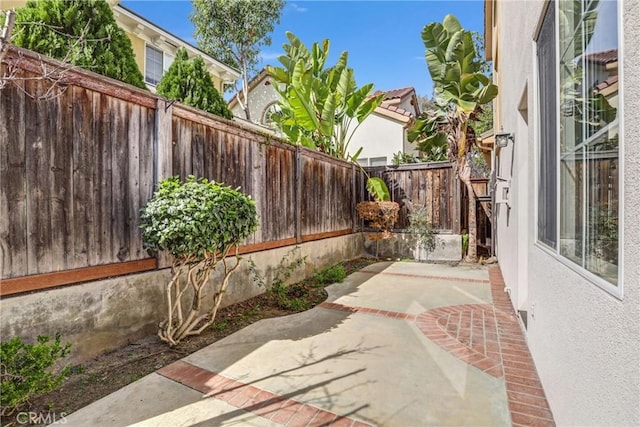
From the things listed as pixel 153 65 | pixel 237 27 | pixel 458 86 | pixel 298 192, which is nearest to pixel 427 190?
pixel 458 86

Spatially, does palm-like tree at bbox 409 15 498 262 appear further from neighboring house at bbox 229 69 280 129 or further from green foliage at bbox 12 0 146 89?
Result: neighboring house at bbox 229 69 280 129

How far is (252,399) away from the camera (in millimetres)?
2518

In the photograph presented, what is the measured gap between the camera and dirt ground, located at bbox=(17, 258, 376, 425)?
250 centimetres

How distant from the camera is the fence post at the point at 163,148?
Result: 3.75 m

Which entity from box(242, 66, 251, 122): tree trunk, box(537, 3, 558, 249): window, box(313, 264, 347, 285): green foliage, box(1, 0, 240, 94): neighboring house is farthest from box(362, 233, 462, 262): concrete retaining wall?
box(242, 66, 251, 122): tree trunk

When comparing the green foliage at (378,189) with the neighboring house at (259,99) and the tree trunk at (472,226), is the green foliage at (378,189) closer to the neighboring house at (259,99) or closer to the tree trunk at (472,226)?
the tree trunk at (472,226)

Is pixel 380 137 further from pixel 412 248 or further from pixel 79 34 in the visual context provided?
pixel 79 34

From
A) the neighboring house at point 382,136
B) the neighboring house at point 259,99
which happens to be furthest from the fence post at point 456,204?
the neighboring house at point 259,99

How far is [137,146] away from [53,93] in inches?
33.4

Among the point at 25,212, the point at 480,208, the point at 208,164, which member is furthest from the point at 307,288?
the point at 480,208

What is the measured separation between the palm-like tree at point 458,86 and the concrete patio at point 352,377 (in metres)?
4.96

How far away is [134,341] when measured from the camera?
3451 mm

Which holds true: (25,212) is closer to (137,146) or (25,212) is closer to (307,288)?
(137,146)

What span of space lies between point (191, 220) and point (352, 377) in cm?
213
